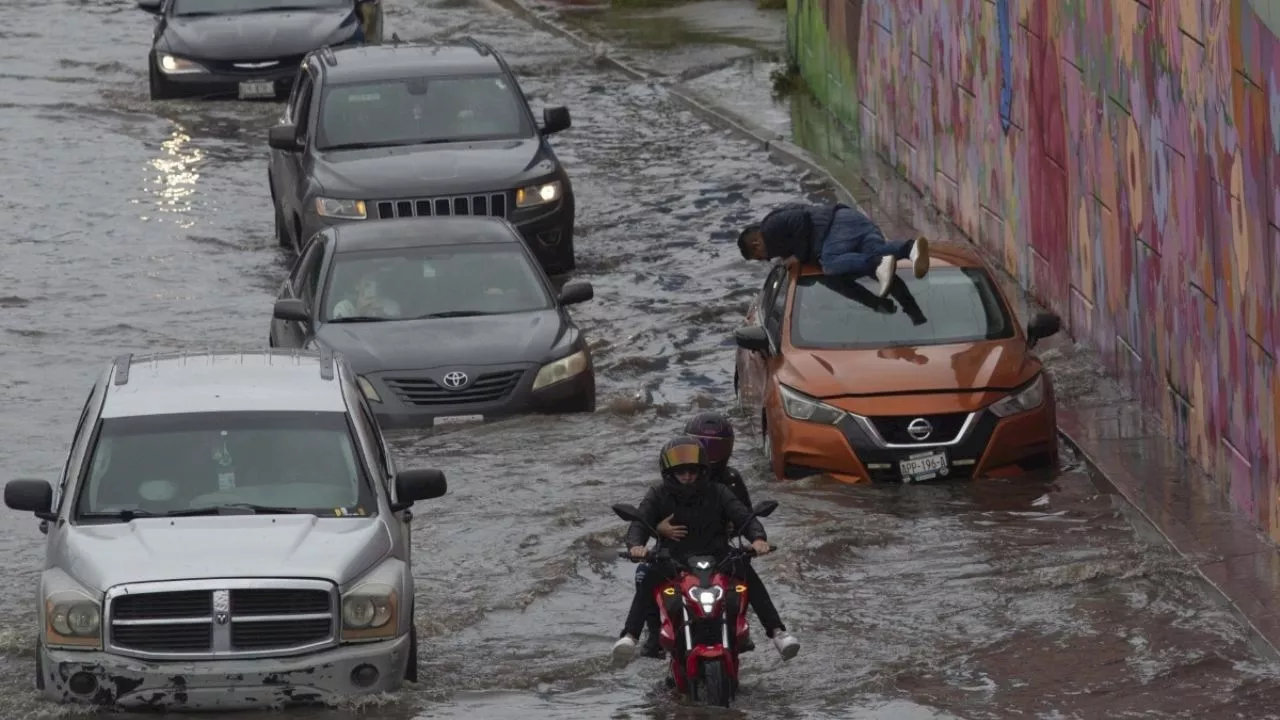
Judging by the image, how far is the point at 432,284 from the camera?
19969mm

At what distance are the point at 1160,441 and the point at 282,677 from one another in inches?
317

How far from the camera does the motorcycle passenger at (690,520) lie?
41.6 feet

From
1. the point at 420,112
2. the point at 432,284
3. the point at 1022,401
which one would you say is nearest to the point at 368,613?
the point at 1022,401

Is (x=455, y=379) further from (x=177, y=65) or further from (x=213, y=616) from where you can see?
(x=177, y=65)

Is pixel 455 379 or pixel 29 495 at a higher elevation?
pixel 29 495

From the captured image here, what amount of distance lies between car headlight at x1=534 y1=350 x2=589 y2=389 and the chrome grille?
23.3ft

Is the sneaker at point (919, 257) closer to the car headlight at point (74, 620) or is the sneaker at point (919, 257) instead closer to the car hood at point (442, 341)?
the car hood at point (442, 341)

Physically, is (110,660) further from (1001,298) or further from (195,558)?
(1001,298)

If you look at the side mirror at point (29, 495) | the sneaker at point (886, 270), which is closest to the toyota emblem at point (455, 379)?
the sneaker at point (886, 270)

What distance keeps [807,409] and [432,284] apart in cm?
361

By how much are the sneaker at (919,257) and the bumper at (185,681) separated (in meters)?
7.39

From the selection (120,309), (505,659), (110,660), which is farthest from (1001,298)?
(120,309)

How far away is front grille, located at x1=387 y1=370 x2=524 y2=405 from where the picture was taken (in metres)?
18.8

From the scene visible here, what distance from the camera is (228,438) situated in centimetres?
1306
